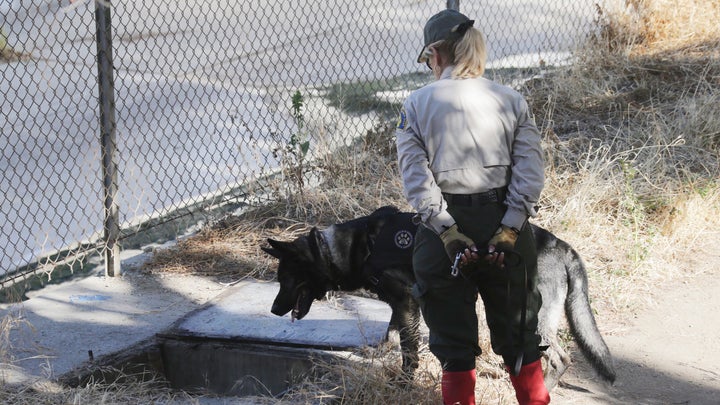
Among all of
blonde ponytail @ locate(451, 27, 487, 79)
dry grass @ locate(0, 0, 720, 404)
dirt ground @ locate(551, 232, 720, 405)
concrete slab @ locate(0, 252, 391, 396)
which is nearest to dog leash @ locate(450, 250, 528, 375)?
dry grass @ locate(0, 0, 720, 404)

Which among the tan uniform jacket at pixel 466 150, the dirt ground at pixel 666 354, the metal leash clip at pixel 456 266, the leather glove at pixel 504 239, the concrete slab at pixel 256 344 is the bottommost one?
the dirt ground at pixel 666 354

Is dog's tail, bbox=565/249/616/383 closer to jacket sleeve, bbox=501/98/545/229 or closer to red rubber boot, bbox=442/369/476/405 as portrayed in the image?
red rubber boot, bbox=442/369/476/405

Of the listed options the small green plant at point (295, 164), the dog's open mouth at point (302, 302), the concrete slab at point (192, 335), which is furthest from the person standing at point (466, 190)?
the small green plant at point (295, 164)

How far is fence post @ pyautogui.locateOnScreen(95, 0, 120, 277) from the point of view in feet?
20.2

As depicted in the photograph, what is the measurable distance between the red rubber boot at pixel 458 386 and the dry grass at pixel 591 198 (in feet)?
1.77

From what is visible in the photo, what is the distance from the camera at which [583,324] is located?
4512 mm

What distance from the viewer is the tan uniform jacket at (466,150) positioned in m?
3.45

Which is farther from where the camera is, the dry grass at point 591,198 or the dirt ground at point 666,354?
the dirt ground at point 666,354

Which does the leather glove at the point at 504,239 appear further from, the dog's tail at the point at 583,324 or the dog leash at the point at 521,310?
the dog's tail at the point at 583,324

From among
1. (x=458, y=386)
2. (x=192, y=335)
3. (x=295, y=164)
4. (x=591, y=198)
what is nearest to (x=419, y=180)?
(x=458, y=386)

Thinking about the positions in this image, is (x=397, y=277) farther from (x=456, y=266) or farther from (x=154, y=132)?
(x=154, y=132)

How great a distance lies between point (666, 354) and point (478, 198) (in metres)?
2.34

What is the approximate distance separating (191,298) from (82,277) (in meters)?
1.12

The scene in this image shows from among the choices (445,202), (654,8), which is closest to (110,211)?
(445,202)
